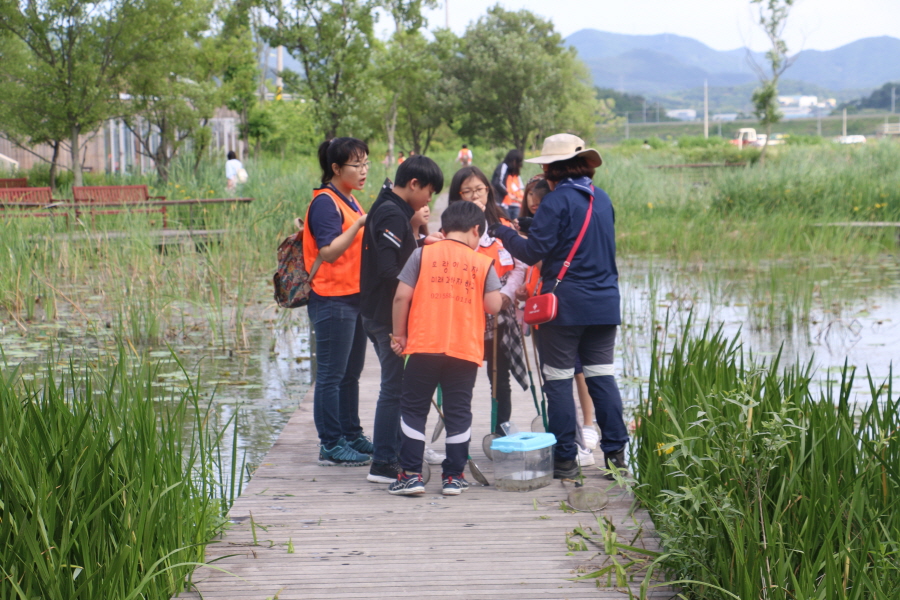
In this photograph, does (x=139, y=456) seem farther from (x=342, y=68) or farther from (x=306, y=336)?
(x=342, y=68)

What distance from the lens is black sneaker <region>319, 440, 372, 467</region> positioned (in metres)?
4.30

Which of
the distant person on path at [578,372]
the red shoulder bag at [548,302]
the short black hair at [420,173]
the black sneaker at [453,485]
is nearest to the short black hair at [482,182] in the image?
the distant person on path at [578,372]

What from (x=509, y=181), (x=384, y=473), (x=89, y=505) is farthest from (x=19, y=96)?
(x=89, y=505)

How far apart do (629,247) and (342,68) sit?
740cm

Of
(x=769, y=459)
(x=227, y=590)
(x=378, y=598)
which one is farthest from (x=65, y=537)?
(x=769, y=459)

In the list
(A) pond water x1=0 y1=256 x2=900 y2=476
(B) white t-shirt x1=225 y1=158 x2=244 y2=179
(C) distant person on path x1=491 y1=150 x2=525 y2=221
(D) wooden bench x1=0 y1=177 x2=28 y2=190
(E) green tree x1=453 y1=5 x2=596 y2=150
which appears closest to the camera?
(A) pond water x1=0 y1=256 x2=900 y2=476

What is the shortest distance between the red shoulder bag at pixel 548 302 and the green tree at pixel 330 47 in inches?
571

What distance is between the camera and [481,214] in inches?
152

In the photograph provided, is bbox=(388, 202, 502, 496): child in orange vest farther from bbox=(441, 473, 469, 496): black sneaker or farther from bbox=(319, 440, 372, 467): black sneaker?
bbox=(319, 440, 372, 467): black sneaker

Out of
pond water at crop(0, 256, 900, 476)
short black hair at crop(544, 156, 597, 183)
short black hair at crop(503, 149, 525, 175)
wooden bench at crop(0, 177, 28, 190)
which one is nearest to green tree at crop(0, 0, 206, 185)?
wooden bench at crop(0, 177, 28, 190)

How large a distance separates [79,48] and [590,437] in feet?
43.7

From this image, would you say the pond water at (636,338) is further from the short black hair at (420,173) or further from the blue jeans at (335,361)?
the short black hair at (420,173)

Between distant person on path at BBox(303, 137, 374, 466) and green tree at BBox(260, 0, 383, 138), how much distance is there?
45.6 feet

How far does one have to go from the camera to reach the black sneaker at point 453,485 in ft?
12.6
